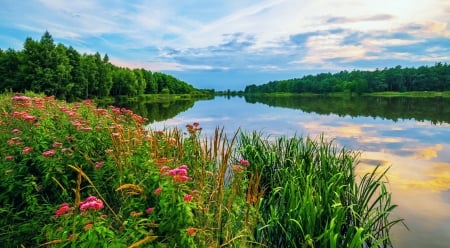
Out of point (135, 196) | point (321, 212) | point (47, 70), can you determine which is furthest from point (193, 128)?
point (47, 70)

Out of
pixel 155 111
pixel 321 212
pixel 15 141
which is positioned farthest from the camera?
pixel 155 111

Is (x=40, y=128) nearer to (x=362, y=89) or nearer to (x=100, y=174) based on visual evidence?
(x=100, y=174)

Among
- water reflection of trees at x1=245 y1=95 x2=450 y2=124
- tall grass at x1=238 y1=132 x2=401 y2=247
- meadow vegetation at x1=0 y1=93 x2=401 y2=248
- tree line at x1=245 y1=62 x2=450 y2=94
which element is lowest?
water reflection of trees at x1=245 y1=95 x2=450 y2=124

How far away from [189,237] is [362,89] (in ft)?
461

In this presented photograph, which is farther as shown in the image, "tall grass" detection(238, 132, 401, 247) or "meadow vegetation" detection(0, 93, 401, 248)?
"tall grass" detection(238, 132, 401, 247)

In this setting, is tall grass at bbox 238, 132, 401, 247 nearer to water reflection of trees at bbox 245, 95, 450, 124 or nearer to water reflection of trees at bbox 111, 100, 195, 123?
water reflection of trees at bbox 111, 100, 195, 123

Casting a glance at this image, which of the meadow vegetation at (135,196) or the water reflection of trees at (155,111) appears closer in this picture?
the meadow vegetation at (135,196)

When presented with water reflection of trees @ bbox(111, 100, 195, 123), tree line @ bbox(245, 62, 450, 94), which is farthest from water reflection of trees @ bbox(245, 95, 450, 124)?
tree line @ bbox(245, 62, 450, 94)

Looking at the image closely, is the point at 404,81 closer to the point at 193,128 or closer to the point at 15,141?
the point at 193,128

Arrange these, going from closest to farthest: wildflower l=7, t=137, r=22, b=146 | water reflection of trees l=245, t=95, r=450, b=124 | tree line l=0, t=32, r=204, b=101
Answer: wildflower l=7, t=137, r=22, b=146 → water reflection of trees l=245, t=95, r=450, b=124 → tree line l=0, t=32, r=204, b=101

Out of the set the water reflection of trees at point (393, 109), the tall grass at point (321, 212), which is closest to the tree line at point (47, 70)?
the water reflection of trees at point (393, 109)

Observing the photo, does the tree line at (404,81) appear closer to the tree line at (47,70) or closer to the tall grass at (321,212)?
the tree line at (47,70)

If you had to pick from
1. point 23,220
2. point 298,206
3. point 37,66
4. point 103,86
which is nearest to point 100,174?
point 23,220

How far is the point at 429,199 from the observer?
1078cm
